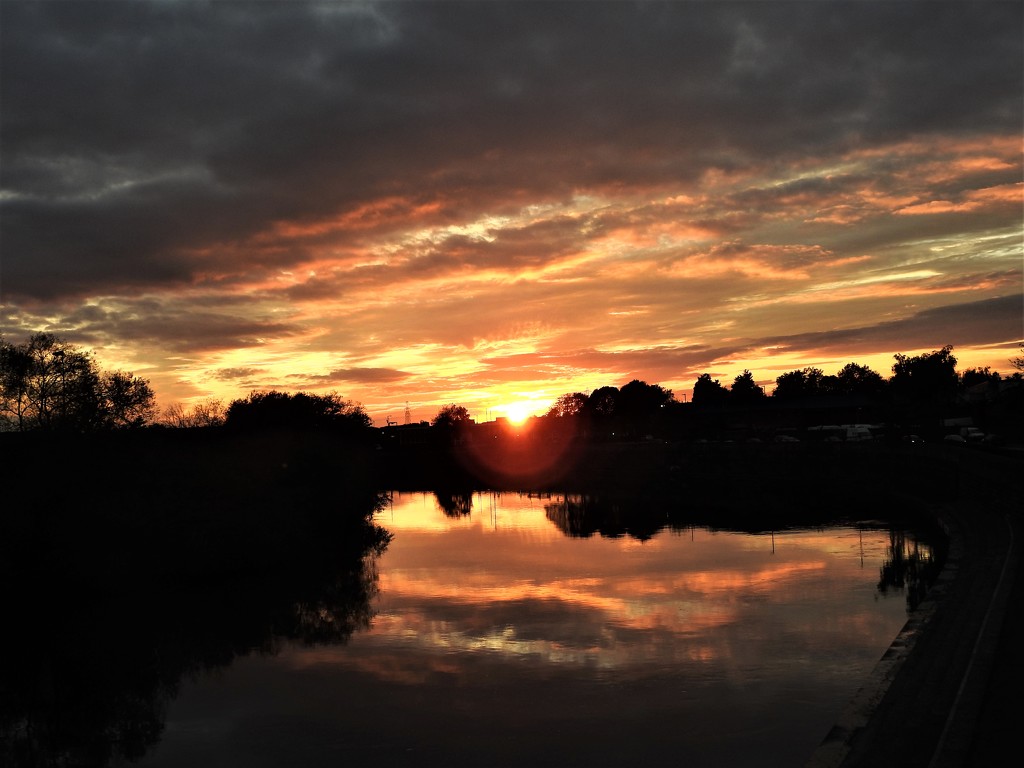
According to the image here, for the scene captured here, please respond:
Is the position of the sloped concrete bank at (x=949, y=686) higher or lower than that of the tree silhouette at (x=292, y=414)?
lower

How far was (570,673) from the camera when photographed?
21.6 metres

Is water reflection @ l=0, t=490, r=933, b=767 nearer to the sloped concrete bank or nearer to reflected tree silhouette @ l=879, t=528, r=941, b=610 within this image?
reflected tree silhouette @ l=879, t=528, r=941, b=610

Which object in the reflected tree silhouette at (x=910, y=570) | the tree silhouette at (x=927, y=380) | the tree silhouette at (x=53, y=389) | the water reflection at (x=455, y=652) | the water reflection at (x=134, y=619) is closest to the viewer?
the water reflection at (x=455, y=652)

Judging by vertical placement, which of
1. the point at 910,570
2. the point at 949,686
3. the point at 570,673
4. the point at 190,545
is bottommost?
the point at 570,673

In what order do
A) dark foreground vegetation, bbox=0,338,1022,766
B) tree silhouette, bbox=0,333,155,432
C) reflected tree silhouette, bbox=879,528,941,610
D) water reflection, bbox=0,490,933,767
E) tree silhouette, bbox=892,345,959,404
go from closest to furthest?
water reflection, bbox=0,490,933,767, dark foreground vegetation, bbox=0,338,1022,766, reflected tree silhouette, bbox=879,528,941,610, tree silhouette, bbox=0,333,155,432, tree silhouette, bbox=892,345,959,404

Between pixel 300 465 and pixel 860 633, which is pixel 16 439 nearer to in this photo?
pixel 300 465

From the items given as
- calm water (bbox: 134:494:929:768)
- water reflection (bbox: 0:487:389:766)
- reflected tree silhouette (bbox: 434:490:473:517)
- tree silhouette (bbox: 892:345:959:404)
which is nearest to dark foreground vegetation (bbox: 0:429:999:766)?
water reflection (bbox: 0:487:389:766)

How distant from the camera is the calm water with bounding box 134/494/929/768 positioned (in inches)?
666

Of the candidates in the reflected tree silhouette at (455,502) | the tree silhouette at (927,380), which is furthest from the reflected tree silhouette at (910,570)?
the tree silhouette at (927,380)

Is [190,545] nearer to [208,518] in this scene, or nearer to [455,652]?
[208,518]

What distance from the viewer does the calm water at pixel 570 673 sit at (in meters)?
16.9

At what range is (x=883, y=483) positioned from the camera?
67.2m

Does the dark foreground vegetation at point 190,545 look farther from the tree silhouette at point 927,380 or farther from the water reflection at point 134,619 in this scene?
the tree silhouette at point 927,380

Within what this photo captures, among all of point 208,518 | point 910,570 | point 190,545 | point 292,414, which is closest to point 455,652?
point 910,570
